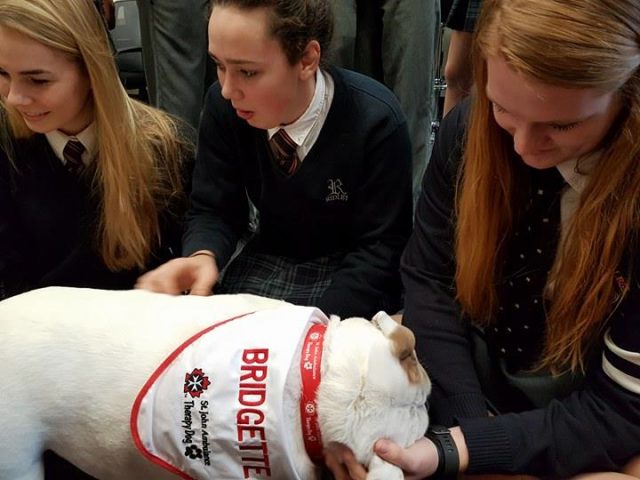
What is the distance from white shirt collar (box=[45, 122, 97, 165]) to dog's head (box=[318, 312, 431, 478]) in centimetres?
91

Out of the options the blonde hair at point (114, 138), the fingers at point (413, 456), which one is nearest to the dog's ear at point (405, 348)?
the fingers at point (413, 456)

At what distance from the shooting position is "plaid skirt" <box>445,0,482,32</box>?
6.50ft

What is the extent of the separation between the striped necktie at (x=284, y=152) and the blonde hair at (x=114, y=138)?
0.33m

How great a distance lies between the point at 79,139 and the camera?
160cm

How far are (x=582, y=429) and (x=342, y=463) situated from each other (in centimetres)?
41

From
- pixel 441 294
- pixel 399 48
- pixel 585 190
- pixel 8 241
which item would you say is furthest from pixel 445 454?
pixel 399 48

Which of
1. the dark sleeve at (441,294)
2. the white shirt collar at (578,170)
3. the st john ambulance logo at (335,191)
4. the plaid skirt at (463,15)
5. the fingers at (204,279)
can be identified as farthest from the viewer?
the plaid skirt at (463,15)

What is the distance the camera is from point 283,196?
159 cm

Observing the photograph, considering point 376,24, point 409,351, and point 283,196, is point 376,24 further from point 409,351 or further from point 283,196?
point 409,351

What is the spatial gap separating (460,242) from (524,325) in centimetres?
20

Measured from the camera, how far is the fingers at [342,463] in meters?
0.96

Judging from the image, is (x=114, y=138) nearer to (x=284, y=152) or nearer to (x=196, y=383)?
(x=284, y=152)

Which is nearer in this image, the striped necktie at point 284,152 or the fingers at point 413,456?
the fingers at point 413,456

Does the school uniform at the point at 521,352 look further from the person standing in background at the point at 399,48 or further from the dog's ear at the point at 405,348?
the person standing in background at the point at 399,48
